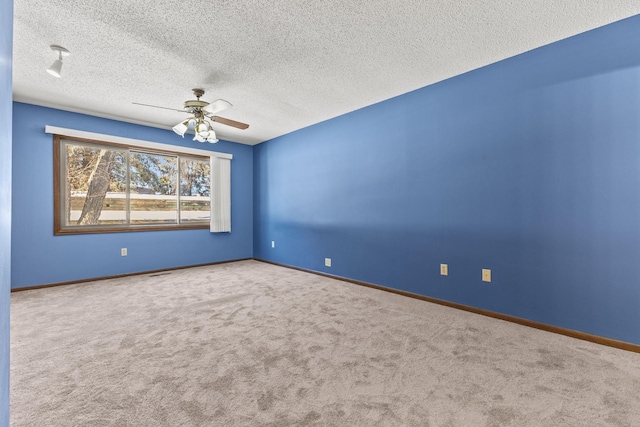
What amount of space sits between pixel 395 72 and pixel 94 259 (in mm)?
4661

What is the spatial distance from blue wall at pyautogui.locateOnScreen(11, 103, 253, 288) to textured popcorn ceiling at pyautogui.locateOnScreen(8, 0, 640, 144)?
18.1 inches

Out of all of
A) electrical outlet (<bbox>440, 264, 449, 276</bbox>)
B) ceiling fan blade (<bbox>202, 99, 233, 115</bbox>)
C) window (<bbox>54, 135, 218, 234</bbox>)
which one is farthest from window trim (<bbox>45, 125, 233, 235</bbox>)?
electrical outlet (<bbox>440, 264, 449, 276</bbox>)

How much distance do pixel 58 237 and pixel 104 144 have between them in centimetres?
142

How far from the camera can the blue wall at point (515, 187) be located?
2.13 metres

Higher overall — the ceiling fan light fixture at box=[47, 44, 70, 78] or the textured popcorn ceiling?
the textured popcorn ceiling

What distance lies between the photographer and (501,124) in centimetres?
266

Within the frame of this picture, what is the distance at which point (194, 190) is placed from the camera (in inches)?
206

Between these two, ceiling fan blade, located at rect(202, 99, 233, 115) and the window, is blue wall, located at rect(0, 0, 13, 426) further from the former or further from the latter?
the window

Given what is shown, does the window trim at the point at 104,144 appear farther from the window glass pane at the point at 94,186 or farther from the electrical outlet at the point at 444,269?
the electrical outlet at the point at 444,269

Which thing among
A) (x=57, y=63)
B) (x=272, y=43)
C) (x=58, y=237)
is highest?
(x=272, y=43)

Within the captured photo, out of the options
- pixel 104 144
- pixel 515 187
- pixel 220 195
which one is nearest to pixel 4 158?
pixel 515 187

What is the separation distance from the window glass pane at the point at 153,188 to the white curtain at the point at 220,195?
2.04 feet

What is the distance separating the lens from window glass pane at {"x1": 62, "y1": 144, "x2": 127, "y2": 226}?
3.98 metres

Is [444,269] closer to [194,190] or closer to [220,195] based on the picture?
[220,195]
